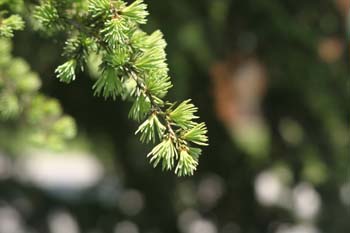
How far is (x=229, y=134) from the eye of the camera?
115 inches

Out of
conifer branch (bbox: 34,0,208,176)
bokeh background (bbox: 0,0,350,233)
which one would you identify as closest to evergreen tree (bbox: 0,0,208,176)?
conifer branch (bbox: 34,0,208,176)

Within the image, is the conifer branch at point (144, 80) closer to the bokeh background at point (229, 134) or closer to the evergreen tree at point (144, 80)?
the evergreen tree at point (144, 80)

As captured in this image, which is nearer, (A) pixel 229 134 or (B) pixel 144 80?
(B) pixel 144 80

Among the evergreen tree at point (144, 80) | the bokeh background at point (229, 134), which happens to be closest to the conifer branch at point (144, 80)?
the evergreen tree at point (144, 80)

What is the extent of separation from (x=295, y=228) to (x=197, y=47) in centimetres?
136

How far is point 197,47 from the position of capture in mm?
2301

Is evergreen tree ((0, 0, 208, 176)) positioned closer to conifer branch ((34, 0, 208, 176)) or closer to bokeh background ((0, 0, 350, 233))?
conifer branch ((34, 0, 208, 176))

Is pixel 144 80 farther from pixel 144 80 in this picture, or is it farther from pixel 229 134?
pixel 229 134

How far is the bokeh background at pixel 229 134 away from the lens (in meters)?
2.43

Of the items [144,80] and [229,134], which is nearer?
[144,80]

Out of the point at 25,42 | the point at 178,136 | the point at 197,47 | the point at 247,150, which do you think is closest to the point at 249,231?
the point at 247,150

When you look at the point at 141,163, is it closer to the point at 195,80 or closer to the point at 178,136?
the point at 195,80

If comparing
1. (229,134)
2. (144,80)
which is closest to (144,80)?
(144,80)

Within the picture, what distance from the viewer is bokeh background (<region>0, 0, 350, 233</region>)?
2.43 meters
